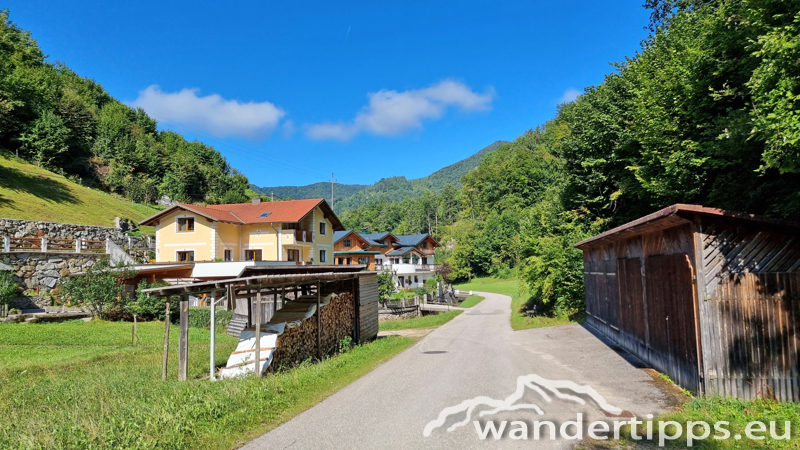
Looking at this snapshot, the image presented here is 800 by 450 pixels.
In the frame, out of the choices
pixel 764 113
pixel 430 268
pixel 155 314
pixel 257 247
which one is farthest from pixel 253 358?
pixel 430 268

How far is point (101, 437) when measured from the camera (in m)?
6.26

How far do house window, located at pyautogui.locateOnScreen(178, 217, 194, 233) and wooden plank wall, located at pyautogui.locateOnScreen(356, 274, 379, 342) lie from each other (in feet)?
73.7

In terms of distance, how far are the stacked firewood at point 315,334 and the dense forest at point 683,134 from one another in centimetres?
1159

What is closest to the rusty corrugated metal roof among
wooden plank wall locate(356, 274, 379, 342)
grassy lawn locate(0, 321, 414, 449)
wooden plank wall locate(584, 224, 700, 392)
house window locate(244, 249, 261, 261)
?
wooden plank wall locate(584, 224, 700, 392)

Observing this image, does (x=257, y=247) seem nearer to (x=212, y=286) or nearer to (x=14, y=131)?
(x=212, y=286)

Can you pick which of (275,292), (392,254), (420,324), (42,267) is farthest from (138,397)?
(392,254)

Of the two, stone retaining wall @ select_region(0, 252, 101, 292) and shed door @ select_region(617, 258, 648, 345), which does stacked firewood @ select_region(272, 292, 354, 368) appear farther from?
stone retaining wall @ select_region(0, 252, 101, 292)

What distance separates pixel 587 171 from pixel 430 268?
42761 mm

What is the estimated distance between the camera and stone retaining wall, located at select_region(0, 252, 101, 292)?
24.9 metres

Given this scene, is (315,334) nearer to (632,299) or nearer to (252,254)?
(632,299)

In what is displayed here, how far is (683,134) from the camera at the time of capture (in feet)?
48.2

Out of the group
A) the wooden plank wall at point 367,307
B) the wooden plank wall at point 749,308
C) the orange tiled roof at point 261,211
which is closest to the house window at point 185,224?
the orange tiled roof at point 261,211

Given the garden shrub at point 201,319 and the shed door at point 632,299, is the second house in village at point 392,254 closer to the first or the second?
the garden shrub at point 201,319

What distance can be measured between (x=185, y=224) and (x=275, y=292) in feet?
79.1
